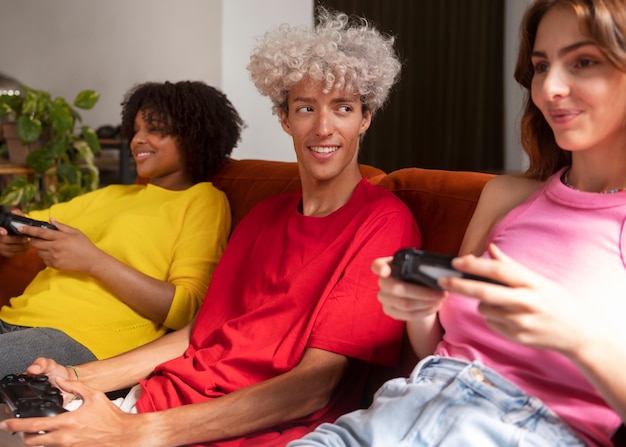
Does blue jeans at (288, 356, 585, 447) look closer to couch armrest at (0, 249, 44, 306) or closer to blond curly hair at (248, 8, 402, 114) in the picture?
blond curly hair at (248, 8, 402, 114)

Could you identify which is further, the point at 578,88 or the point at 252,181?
the point at 252,181

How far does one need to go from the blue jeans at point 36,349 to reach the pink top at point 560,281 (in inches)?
37.6

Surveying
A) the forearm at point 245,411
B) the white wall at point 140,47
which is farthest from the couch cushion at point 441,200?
the white wall at point 140,47

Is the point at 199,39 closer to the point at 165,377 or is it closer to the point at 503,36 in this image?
the point at 165,377

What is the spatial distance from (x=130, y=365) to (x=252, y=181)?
0.67m

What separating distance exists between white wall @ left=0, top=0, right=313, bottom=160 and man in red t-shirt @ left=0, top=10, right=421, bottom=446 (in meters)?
1.74

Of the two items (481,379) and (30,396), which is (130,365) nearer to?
(30,396)

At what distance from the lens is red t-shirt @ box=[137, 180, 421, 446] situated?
1.43 metres

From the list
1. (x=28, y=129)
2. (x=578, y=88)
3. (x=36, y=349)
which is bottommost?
(x=36, y=349)

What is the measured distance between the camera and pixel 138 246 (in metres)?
2.03

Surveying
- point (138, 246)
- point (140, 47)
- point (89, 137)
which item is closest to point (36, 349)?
point (138, 246)

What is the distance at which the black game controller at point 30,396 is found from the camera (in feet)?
4.52

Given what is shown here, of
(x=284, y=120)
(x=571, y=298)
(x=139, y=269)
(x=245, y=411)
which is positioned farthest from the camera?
(x=139, y=269)

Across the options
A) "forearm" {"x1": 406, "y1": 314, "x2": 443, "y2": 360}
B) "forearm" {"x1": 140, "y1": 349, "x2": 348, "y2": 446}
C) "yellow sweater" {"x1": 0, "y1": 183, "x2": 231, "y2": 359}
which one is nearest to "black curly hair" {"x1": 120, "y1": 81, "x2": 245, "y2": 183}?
"yellow sweater" {"x1": 0, "y1": 183, "x2": 231, "y2": 359}
